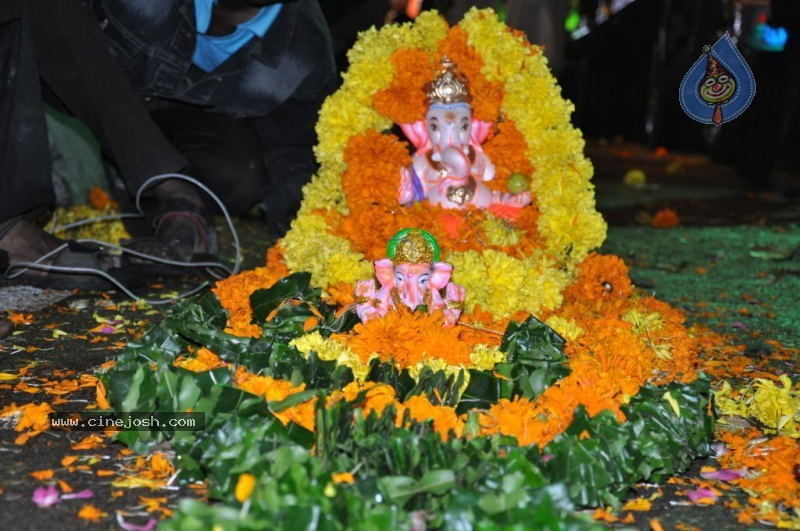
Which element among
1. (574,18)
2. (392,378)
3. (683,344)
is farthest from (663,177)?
(574,18)

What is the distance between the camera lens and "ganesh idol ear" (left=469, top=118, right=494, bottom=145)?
3631 mm

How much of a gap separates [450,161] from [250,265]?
159cm

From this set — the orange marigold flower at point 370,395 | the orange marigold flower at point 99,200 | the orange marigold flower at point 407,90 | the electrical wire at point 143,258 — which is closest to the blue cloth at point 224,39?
the electrical wire at point 143,258

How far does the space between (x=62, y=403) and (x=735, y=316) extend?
2.81 meters

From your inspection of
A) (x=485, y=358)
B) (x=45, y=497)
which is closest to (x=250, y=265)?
(x=485, y=358)

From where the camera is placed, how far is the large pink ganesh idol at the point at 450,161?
349 cm

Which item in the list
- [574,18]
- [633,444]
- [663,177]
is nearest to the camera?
→ [633,444]

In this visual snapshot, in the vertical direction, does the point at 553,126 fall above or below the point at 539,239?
above

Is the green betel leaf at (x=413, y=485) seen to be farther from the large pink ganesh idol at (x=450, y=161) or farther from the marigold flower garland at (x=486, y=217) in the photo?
the large pink ganesh idol at (x=450, y=161)

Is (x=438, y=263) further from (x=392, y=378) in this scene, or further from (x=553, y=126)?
(x=553, y=126)

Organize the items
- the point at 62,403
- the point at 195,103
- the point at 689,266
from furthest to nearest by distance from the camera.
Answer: the point at 689,266, the point at 195,103, the point at 62,403

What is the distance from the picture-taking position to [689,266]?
199 inches

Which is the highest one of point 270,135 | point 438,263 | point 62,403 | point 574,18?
point 574,18

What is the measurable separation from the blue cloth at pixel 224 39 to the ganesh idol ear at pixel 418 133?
1.15m
